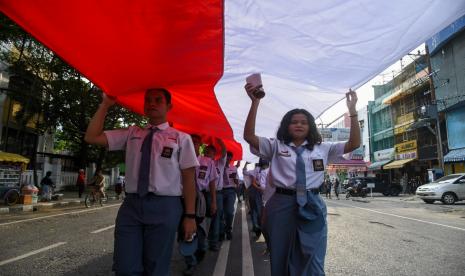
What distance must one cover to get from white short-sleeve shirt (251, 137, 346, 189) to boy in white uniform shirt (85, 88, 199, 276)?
64cm

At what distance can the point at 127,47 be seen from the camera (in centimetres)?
297

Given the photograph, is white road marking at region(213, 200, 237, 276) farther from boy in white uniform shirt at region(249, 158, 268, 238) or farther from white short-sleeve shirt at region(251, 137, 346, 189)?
Result: white short-sleeve shirt at region(251, 137, 346, 189)

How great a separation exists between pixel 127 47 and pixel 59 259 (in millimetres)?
4162

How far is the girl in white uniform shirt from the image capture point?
9.57 feet

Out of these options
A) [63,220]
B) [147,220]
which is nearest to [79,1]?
[147,220]

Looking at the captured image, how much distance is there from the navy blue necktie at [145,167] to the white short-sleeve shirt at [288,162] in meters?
0.88

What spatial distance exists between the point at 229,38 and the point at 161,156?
1020 millimetres

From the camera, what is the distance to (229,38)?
118 inches

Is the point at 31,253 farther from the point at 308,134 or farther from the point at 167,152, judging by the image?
the point at 308,134

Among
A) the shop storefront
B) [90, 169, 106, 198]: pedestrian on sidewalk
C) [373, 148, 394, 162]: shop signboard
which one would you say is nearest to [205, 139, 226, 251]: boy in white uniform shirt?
[90, 169, 106, 198]: pedestrian on sidewalk

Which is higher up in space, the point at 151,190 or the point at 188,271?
the point at 151,190

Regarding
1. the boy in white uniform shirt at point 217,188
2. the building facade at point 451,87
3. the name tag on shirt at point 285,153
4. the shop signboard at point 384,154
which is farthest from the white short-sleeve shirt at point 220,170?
the shop signboard at point 384,154

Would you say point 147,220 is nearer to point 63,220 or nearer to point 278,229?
point 278,229

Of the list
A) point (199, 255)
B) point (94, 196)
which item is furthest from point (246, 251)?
point (94, 196)
